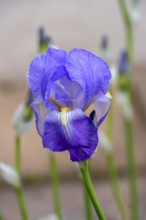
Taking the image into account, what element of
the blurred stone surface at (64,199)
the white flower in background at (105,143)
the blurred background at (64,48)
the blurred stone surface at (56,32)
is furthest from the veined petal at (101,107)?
the blurred stone surface at (56,32)

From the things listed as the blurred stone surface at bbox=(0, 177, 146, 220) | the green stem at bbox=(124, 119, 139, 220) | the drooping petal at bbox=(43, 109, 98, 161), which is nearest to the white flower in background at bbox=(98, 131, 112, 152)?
the green stem at bbox=(124, 119, 139, 220)

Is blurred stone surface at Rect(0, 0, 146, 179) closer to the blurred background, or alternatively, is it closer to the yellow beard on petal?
the blurred background

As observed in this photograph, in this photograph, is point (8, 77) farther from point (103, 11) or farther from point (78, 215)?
point (78, 215)

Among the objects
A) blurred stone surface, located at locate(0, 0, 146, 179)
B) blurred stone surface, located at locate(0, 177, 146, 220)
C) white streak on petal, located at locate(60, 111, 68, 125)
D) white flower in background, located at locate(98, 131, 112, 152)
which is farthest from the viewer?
blurred stone surface, located at locate(0, 0, 146, 179)

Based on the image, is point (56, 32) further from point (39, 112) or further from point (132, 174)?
point (39, 112)

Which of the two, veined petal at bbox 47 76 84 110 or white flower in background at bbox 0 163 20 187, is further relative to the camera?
white flower in background at bbox 0 163 20 187

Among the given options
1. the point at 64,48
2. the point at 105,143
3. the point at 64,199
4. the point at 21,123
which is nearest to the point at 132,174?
the point at 105,143
